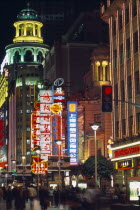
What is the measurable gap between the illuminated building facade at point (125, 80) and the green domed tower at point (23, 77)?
326 ft

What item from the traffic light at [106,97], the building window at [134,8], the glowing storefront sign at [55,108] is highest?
the building window at [134,8]

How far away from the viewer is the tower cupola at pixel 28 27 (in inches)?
7451

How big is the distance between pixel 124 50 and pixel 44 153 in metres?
31.4

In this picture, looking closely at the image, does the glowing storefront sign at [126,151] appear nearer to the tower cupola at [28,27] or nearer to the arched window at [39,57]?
the arched window at [39,57]

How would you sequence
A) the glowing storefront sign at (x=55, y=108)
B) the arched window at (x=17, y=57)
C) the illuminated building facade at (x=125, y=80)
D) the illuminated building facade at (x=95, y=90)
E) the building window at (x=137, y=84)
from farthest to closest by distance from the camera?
the arched window at (x=17, y=57), the glowing storefront sign at (x=55, y=108), the illuminated building facade at (x=95, y=90), the illuminated building facade at (x=125, y=80), the building window at (x=137, y=84)

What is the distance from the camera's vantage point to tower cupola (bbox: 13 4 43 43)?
189 m

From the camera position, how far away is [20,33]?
193 metres

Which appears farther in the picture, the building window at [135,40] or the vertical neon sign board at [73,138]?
the vertical neon sign board at [73,138]

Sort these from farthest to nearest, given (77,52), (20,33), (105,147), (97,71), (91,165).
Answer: (20,33), (77,52), (97,71), (105,147), (91,165)

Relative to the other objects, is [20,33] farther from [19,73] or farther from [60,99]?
[60,99]

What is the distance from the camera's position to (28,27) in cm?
19050

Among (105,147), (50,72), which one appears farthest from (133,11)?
(50,72)

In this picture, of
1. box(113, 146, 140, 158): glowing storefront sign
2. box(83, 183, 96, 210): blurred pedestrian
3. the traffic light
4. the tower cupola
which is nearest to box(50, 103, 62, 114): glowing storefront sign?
box(113, 146, 140, 158): glowing storefront sign

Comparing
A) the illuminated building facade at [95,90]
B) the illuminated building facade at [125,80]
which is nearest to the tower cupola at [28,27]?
the illuminated building facade at [95,90]
